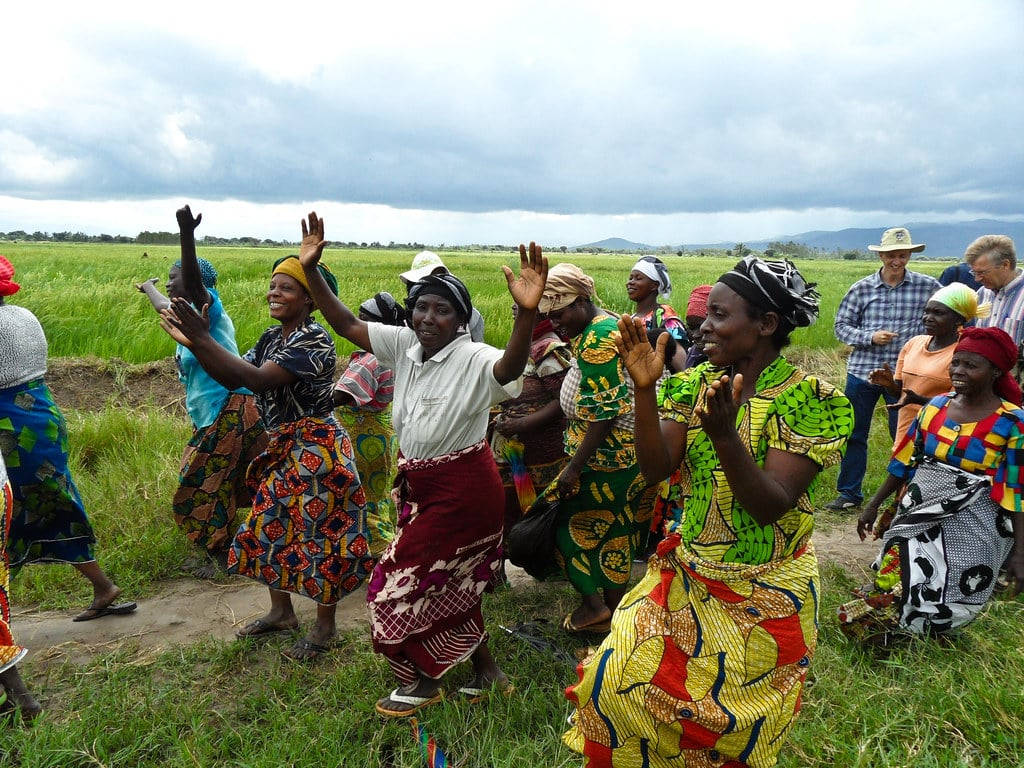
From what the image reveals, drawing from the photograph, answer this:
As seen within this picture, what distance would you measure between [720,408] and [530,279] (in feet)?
3.27

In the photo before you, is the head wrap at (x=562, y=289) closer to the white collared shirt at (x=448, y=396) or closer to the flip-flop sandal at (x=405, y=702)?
the white collared shirt at (x=448, y=396)

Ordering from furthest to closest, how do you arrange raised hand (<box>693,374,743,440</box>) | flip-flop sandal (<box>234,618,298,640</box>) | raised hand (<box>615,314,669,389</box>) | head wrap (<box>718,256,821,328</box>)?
flip-flop sandal (<box>234,618,298,640</box>), head wrap (<box>718,256,821,328</box>), raised hand (<box>615,314,669,389</box>), raised hand (<box>693,374,743,440</box>)

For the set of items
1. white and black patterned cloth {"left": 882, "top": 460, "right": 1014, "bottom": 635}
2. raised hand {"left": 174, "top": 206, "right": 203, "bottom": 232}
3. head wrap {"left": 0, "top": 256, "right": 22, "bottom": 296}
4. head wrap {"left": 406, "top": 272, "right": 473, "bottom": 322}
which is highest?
raised hand {"left": 174, "top": 206, "right": 203, "bottom": 232}

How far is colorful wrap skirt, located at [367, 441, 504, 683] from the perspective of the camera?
2.78 meters

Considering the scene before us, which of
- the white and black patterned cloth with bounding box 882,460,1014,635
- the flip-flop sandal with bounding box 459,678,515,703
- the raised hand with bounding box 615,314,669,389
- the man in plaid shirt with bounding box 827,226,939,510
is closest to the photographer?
the raised hand with bounding box 615,314,669,389

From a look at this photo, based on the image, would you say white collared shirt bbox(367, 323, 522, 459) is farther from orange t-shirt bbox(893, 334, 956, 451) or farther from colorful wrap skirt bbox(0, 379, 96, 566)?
orange t-shirt bbox(893, 334, 956, 451)

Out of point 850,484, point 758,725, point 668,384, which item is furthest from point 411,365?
point 850,484

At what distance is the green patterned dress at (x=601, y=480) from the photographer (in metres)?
3.08

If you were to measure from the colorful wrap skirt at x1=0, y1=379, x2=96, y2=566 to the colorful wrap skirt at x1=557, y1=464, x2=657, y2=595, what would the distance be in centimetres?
239

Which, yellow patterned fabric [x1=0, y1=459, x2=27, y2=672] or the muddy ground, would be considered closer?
yellow patterned fabric [x1=0, y1=459, x2=27, y2=672]

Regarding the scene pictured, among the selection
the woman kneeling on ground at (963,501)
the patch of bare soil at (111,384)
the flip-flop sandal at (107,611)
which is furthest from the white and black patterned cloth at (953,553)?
the patch of bare soil at (111,384)

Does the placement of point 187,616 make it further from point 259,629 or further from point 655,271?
point 655,271

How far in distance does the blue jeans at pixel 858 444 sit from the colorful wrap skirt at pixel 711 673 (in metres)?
3.79

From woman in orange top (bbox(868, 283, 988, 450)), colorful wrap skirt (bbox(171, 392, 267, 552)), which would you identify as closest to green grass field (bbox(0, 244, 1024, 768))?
colorful wrap skirt (bbox(171, 392, 267, 552))
